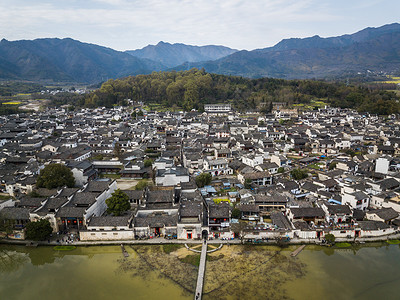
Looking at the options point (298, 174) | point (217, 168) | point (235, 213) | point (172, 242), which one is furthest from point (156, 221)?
point (298, 174)

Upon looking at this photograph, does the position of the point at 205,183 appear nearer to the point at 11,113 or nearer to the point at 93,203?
the point at 93,203

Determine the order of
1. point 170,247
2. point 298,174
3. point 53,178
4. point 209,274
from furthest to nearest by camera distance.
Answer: point 298,174
point 53,178
point 170,247
point 209,274

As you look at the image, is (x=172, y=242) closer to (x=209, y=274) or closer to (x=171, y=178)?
(x=209, y=274)

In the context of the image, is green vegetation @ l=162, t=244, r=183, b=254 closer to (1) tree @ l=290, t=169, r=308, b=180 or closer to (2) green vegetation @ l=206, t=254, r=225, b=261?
(2) green vegetation @ l=206, t=254, r=225, b=261

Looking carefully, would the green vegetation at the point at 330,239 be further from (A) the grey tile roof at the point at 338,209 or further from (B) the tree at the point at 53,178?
(B) the tree at the point at 53,178

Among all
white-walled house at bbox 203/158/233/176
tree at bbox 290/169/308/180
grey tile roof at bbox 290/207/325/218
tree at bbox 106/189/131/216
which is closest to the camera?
grey tile roof at bbox 290/207/325/218

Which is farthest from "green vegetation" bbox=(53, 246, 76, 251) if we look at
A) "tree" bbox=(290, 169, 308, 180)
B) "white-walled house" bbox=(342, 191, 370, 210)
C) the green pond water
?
"tree" bbox=(290, 169, 308, 180)

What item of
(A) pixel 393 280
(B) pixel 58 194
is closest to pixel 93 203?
(B) pixel 58 194

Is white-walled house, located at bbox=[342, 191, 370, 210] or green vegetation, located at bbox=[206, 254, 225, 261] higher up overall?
white-walled house, located at bbox=[342, 191, 370, 210]
